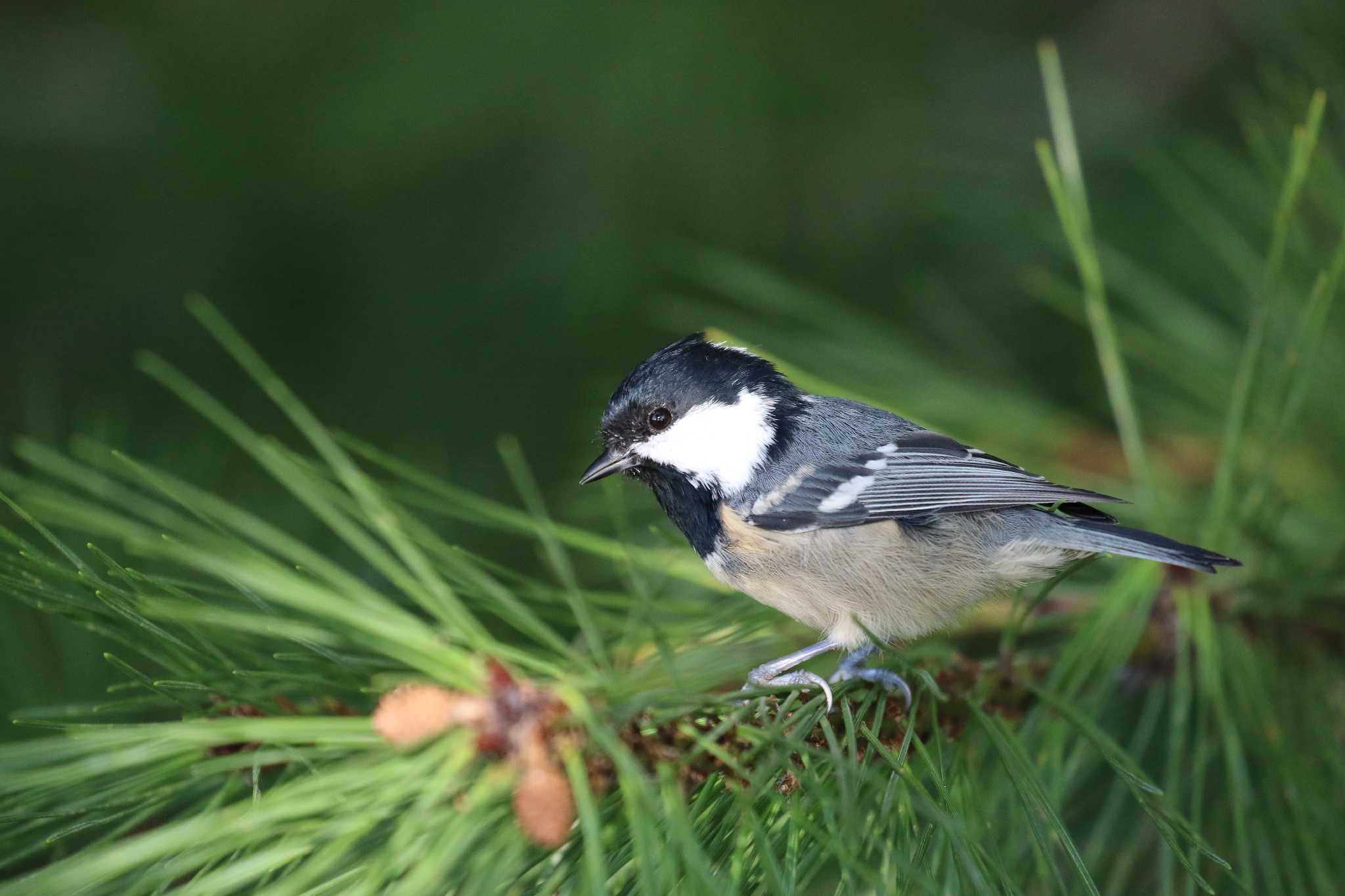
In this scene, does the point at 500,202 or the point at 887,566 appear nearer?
the point at 887,566

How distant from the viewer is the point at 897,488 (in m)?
1.22

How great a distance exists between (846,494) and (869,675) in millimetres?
338

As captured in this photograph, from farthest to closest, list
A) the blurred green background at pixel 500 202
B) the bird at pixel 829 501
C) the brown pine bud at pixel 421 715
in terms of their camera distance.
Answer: the blurred green background at pixel 500 202 → the bird at pixel 829 501 → the brown pine bud at pixel 421 715

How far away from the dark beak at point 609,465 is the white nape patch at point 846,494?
0.23 m

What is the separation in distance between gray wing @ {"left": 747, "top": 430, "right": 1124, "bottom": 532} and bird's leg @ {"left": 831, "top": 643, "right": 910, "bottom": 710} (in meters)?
0.15

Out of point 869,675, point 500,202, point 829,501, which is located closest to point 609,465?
point 829,501

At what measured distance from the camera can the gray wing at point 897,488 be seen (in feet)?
3.86

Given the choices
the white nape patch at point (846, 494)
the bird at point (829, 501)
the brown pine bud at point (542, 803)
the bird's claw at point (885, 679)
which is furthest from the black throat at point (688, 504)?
the brown pine bud at point (542, 803)

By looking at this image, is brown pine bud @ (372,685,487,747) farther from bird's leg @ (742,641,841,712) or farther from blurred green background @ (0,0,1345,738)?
blurred green background @ (0,0,1345,738)

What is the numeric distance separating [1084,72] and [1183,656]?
5.45 ft

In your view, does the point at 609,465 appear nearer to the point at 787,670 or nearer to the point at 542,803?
the point at 787,670

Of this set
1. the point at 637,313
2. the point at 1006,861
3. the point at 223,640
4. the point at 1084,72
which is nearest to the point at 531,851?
the point at 223,640

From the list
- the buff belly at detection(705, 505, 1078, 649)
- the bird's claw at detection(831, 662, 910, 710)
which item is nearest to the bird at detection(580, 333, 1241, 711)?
the buff belly at detection(705, 505, 1078, 649)

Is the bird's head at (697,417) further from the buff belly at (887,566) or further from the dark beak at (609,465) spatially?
the buff belly at (887,566)
